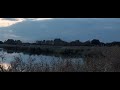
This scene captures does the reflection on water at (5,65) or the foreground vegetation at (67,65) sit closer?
the reflection on water at (5,65)

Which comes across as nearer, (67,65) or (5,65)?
(5,65)

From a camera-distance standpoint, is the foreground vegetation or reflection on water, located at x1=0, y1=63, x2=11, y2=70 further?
the foreground vegetation
